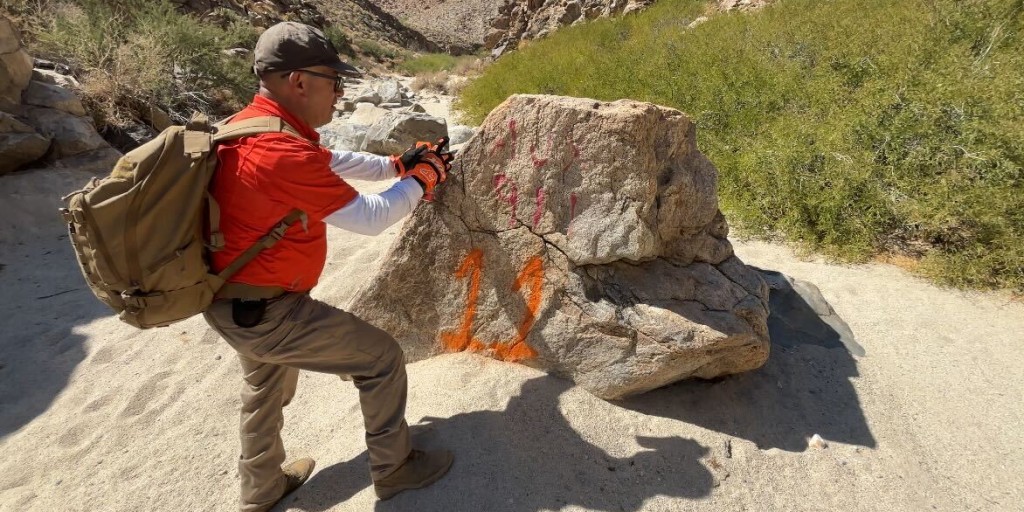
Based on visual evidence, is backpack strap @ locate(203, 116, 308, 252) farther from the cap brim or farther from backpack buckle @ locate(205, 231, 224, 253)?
the cap brim

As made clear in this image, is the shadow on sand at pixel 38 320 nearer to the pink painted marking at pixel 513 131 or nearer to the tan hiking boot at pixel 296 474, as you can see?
the tan hiking boot at pixel 296 474

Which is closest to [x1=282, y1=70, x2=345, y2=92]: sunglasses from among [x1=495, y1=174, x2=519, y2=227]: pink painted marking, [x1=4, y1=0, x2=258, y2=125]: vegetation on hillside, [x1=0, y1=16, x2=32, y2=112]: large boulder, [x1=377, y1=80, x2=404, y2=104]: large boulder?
[x1=495, y1=174, x2=519, y2=227]: pink painted marking

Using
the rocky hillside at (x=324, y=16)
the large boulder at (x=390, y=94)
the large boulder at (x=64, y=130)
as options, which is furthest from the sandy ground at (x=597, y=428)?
the rocky hillside at (x=324, y=16)

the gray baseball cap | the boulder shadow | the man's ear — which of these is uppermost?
the gray baseball cap

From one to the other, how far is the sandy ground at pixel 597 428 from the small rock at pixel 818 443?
0.02 metres

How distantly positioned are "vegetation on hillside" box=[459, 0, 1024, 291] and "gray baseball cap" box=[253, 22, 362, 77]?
343 cm

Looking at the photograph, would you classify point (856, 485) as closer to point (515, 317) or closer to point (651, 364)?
point (651, 364)

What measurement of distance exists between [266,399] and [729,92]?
204 inches

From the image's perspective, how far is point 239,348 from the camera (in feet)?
5.59

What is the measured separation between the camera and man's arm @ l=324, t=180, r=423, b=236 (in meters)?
1.59

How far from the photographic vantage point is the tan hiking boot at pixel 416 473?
1.89 metres

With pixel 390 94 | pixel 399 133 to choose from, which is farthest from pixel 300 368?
pixel 390 94

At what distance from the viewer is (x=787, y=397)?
7.74ft

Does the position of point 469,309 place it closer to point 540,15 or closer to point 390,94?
point 390,94
